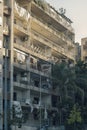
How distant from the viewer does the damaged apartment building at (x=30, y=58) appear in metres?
53.8

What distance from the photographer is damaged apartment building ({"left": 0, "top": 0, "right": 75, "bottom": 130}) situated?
53.8m

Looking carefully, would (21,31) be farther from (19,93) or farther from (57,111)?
(57,111)

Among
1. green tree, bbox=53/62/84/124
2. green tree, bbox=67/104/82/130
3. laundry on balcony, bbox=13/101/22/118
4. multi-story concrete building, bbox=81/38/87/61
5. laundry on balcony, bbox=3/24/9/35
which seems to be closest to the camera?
laundry on balcony, bbox=13/101/22/118

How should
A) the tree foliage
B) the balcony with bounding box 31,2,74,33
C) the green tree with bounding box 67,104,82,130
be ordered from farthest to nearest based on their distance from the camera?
the balcony with bounding box 31,2,74,33
the tree foliage
the green tree with bounding box 67,104,82,130

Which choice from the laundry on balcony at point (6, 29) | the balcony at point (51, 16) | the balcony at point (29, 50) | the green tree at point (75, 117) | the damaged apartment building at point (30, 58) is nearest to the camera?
the damaged apartment building at point (30, 58)

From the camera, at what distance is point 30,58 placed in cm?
5994

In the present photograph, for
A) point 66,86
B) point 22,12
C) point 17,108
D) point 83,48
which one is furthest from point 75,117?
point 83,48

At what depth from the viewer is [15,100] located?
56.7 metres

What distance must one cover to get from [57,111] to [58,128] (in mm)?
2753

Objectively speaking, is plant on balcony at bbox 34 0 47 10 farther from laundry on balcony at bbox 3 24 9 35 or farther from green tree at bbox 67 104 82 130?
green tree at bbox 67 104 82 130

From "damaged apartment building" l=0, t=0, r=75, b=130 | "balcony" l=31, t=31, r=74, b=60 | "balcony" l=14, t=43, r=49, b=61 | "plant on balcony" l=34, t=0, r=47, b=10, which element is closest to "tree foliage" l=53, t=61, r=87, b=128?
"damaged apartment building" l=0, t=0, r=75, b=130

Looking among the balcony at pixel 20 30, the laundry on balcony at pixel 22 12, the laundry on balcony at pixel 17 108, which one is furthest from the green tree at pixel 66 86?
the laundry on balcony at pixel 17 108

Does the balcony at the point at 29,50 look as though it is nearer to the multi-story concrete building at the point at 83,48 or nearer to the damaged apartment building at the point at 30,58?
the damaged apartment building at the point at 30,58

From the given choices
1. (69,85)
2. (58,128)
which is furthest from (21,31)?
(58,128)
